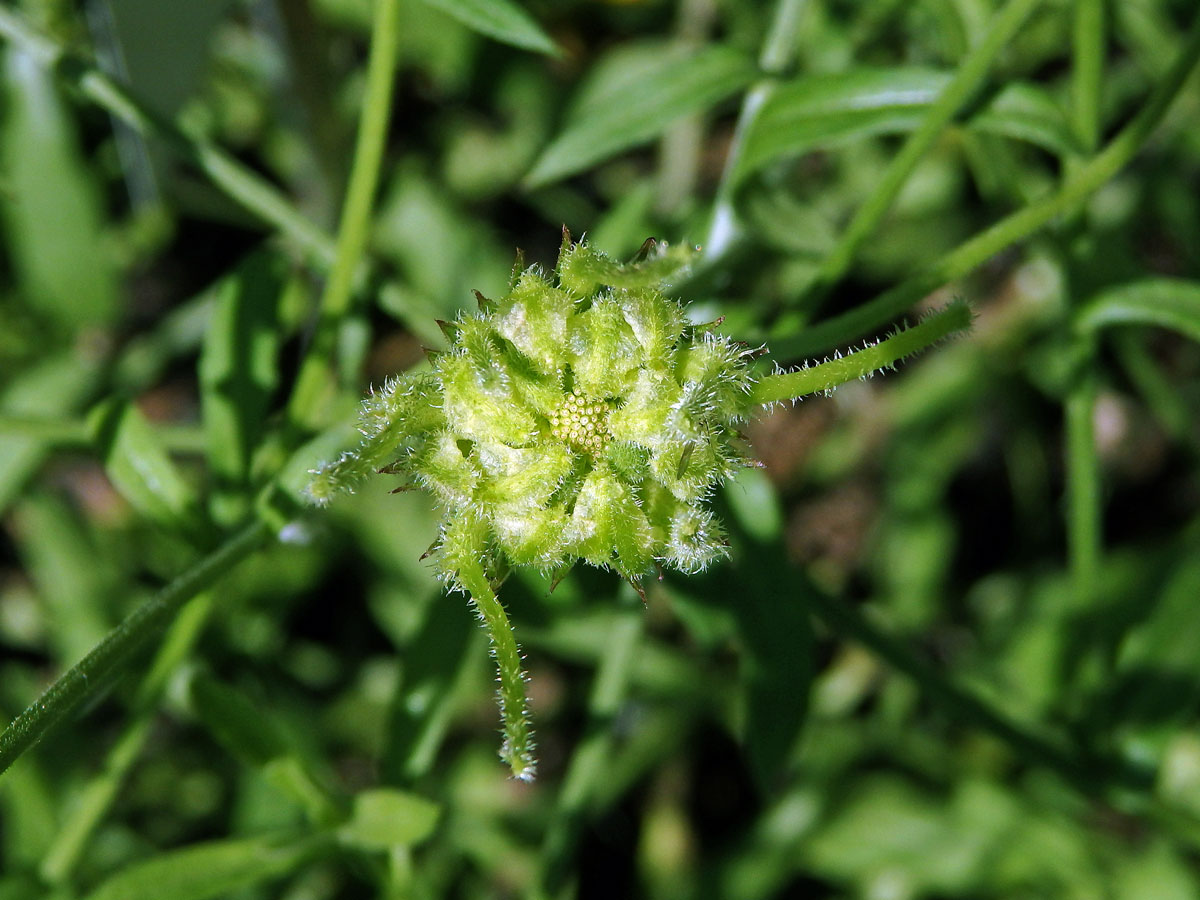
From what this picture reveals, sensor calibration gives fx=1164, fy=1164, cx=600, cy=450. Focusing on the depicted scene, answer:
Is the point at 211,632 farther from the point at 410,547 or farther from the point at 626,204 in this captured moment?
the point at 626,204

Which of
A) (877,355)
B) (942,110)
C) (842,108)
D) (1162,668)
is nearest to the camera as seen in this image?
(877,355)

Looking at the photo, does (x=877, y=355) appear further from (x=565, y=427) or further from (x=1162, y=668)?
(x=1162, y=668)

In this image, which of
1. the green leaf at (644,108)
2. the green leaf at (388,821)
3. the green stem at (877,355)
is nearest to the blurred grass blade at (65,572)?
the green leaf at (388,821)

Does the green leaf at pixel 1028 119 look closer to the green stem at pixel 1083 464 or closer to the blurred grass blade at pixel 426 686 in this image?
the green stem at pixel 1083 464

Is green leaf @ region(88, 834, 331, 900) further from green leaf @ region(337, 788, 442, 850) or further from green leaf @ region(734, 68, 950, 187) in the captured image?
green leaf @ region(734, 68, 950, 187)

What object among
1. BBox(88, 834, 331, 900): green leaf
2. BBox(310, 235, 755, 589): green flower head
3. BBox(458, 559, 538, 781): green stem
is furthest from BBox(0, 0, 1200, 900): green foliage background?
BBox(458, 559, 538, 781): green stem

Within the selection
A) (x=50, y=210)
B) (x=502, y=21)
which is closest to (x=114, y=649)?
(x=502, y=21)

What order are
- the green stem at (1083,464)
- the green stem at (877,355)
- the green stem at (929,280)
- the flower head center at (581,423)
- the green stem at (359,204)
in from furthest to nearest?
the green stem at (1083,464)
the green stem at (359,204)
the green stem at (929,280)
the flower head center at (581,423)
the green stem at (877,355)
